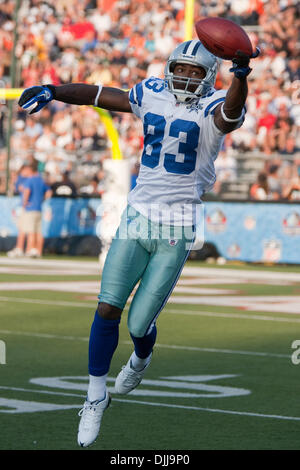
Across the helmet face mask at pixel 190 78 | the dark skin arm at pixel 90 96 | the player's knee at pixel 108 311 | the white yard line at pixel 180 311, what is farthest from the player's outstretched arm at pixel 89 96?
the white yard line at pixel 180 311

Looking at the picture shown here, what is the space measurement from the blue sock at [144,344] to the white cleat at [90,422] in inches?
17.4

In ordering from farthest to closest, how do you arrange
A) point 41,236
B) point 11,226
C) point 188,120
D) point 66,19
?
point 66,19 < point 11,226 < point 41,236 < point 188,120

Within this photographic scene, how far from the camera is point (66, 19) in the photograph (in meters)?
24.5

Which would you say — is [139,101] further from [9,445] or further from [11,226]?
[11,226]

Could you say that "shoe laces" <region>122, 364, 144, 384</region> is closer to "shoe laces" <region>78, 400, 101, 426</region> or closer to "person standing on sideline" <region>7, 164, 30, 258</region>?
"shoe laces" <region>78, 400, 101, 426</region>

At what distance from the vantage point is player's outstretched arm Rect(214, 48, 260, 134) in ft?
16.4

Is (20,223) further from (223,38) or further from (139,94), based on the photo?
(223,38)

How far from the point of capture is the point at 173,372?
736 cm

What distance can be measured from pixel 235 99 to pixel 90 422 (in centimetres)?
169

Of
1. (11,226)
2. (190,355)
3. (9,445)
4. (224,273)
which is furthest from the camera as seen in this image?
(11,226)

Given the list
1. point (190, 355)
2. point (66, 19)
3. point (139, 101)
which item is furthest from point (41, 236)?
point (139, 101)

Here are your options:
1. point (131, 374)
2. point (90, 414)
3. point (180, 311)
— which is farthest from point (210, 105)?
point (180, 311)

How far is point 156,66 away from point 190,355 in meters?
13.2

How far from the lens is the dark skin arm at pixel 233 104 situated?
5.04 m
